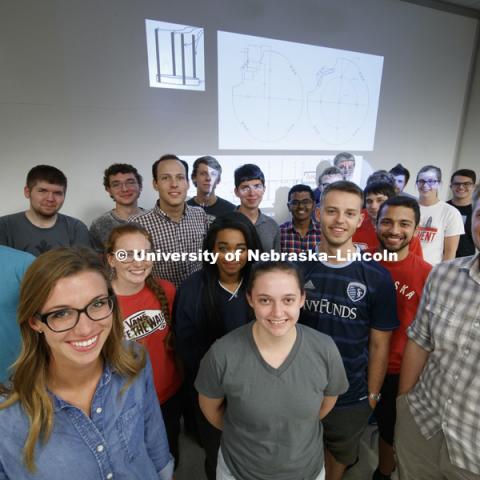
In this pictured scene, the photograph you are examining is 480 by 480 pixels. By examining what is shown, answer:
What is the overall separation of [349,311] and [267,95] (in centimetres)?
280

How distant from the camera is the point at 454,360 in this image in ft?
3.15

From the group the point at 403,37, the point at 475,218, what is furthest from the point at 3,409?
the point at 403,37

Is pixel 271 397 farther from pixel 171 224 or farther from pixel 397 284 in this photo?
pixel 171 224

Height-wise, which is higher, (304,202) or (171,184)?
(171,184)

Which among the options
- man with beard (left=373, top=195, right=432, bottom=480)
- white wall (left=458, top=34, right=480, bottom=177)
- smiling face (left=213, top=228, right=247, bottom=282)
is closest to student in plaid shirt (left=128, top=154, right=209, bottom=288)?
smiling face (left=213, top=228, right=247, bottom=282)

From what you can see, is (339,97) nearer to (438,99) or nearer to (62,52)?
(438,99)

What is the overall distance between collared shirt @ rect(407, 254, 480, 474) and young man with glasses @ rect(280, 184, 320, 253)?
131 cm


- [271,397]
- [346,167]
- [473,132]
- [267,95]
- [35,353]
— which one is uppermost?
[267,95]

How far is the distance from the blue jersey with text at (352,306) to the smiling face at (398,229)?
0.31 m

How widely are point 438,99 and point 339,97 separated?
5.74ft

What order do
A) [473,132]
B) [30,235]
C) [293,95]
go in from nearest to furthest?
1. [30,235]
2. [293,95]
3. [473,132]

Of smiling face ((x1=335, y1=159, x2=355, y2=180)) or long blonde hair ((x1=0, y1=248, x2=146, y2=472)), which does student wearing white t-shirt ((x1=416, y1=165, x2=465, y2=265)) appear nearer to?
smiling face ((x1=335, y1=159, x2=355, y2=180))

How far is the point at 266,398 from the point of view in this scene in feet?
3.14

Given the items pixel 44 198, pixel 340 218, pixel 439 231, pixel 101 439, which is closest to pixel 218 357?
pixel 101 439
